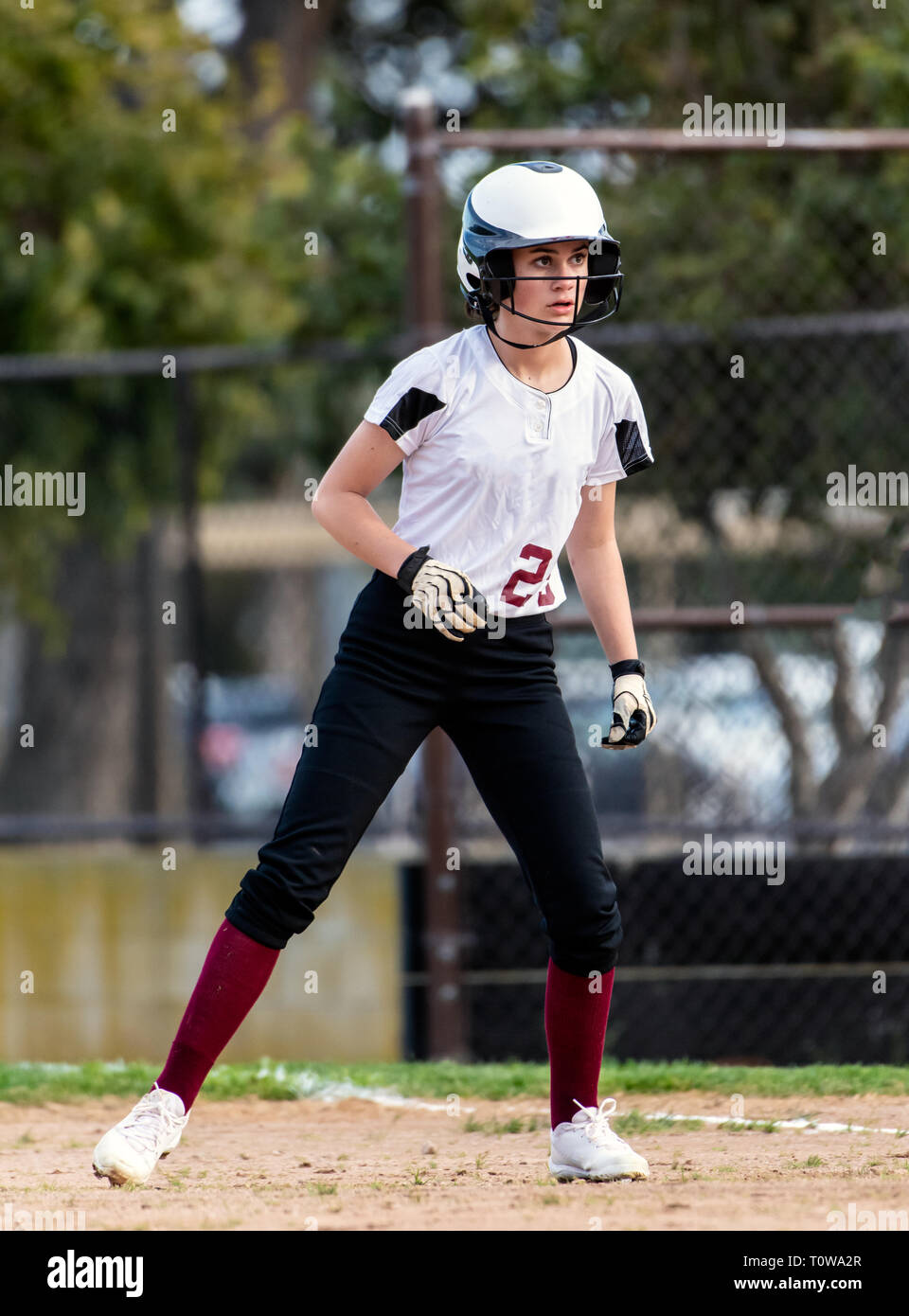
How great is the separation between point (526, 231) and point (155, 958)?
4983 mm

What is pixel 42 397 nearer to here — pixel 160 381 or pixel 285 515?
pixel 160 381

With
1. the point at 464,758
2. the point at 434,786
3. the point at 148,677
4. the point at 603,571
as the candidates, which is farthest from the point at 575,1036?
the point at 148,677

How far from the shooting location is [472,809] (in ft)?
23.4

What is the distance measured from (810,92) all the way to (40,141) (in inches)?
192

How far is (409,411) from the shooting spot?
3.70m

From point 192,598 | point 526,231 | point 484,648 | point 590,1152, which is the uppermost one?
point 526,231

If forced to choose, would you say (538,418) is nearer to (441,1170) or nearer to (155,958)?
(441,1170)

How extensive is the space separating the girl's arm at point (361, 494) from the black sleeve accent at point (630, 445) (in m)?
0.51

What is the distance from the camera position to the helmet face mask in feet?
12.1

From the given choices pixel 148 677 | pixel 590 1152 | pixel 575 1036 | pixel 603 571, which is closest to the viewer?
pixel 590 1152

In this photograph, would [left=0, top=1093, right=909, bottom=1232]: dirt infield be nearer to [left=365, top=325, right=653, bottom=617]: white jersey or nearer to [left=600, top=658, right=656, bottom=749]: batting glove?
[left=600, top=658, right=656, bottom=749]: batting glove

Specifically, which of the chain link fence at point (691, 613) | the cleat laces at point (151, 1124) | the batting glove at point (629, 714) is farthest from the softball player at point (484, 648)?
the chain link fence at point (691, 613)

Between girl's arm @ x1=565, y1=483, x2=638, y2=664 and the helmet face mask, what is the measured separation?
1.46 feet
